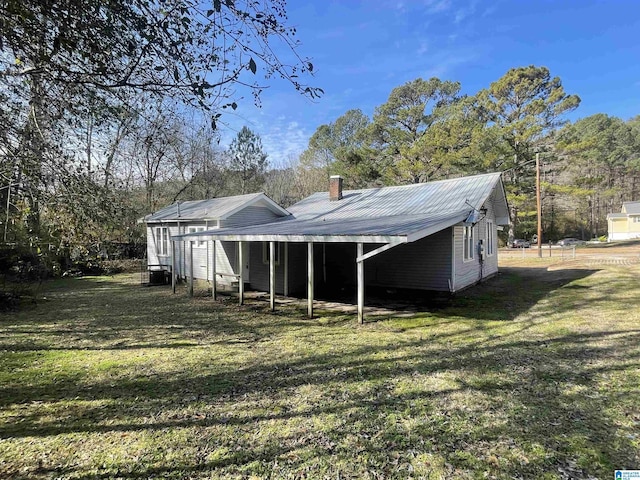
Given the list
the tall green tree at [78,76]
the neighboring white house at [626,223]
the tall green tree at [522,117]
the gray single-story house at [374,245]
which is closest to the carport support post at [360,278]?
the gray single-story house at [374,245]

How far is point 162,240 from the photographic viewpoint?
17.4 meters

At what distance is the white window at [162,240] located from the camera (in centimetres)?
1717

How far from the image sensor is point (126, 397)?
4531 millimetres

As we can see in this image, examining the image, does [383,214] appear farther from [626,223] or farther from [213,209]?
[626,223]

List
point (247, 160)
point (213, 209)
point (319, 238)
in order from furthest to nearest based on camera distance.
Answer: point (247, 160) → point (213, 209) → point (319, 238)

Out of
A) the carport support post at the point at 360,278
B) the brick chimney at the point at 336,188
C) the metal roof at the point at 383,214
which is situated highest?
the brick chimney at the point at 336,188

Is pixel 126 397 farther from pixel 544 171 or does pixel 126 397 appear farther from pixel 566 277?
pixel 544 171

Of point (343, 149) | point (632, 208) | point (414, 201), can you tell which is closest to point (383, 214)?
point (414, 201)

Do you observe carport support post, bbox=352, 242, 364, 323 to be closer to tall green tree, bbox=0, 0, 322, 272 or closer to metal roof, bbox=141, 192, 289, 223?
tall green tree, bbox=0, 0, 322, 272

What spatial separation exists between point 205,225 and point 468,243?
10.1 metres

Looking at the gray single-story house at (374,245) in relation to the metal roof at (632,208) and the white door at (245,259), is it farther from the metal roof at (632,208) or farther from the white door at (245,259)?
the metal roof at (632,208)

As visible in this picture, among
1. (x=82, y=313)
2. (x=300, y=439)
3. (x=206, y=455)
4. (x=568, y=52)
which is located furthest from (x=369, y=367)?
(x=568, y=52)

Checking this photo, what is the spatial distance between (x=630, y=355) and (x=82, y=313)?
11820mm

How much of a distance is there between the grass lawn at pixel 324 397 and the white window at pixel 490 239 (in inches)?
244
